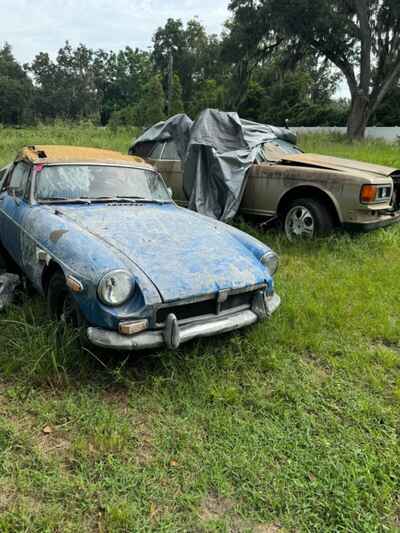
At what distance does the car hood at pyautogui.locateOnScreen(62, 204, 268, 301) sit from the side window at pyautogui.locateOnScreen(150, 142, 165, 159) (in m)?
3.97

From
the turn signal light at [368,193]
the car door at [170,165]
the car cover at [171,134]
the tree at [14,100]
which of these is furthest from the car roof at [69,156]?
the tree at [14,100]

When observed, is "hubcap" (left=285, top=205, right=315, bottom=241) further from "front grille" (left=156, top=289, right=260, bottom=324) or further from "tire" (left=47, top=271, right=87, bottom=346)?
"tire" (left=47, top=271, right=87, bottom=346)

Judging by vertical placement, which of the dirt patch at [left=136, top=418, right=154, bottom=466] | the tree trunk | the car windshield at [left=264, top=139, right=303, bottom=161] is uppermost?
the tree trunk

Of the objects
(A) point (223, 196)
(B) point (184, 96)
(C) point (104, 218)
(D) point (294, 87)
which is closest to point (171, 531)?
(C) point (104, 218)

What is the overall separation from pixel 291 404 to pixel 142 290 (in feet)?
4.09

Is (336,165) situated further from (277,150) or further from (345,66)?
(345,66)

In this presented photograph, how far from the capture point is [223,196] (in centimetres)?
666

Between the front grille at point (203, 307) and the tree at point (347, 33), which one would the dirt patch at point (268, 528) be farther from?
the tree at point (347, 33)

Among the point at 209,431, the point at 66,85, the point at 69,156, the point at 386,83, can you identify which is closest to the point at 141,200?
the point at 69,156

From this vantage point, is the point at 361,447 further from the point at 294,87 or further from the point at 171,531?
the point at 294,87

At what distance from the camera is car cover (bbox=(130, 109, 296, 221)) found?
21.4 feet

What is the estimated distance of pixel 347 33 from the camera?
19578 mm

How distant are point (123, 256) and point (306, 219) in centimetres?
387

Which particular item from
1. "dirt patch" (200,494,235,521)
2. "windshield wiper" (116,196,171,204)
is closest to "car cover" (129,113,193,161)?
"windshield wiper" (116,196,171,204)
